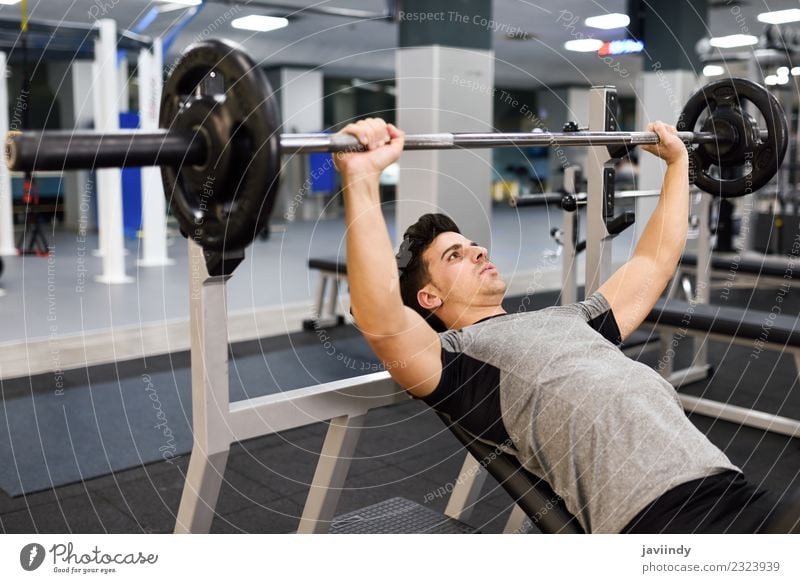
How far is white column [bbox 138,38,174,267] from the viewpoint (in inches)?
241

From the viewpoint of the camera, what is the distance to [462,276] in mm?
1533

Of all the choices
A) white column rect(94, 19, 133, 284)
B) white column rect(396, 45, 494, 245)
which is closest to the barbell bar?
white column rect(396, 45, 494, 245)

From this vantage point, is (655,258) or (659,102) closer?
(655,258)

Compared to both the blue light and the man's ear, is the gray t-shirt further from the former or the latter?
the blue light

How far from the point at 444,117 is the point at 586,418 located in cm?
319

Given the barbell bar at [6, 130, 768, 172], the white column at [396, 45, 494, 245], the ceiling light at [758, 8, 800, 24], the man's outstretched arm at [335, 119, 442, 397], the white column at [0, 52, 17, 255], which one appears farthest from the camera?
the ceiling light at [758, 8, 800, 24]

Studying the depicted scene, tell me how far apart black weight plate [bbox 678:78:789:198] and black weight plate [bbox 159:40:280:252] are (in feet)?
4.39

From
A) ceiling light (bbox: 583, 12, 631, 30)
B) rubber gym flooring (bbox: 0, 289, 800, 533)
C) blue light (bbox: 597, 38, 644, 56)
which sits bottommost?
rubber gym flooring (bbox: 0, 289, 800, 533)

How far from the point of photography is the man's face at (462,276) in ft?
5.01

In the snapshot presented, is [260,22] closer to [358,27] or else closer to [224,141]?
[358,27]

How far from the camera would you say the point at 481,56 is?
4207mm

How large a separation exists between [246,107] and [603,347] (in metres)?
0.79

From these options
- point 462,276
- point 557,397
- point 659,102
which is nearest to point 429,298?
point 462,276

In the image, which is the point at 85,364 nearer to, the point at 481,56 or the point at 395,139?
the point at 481,56
